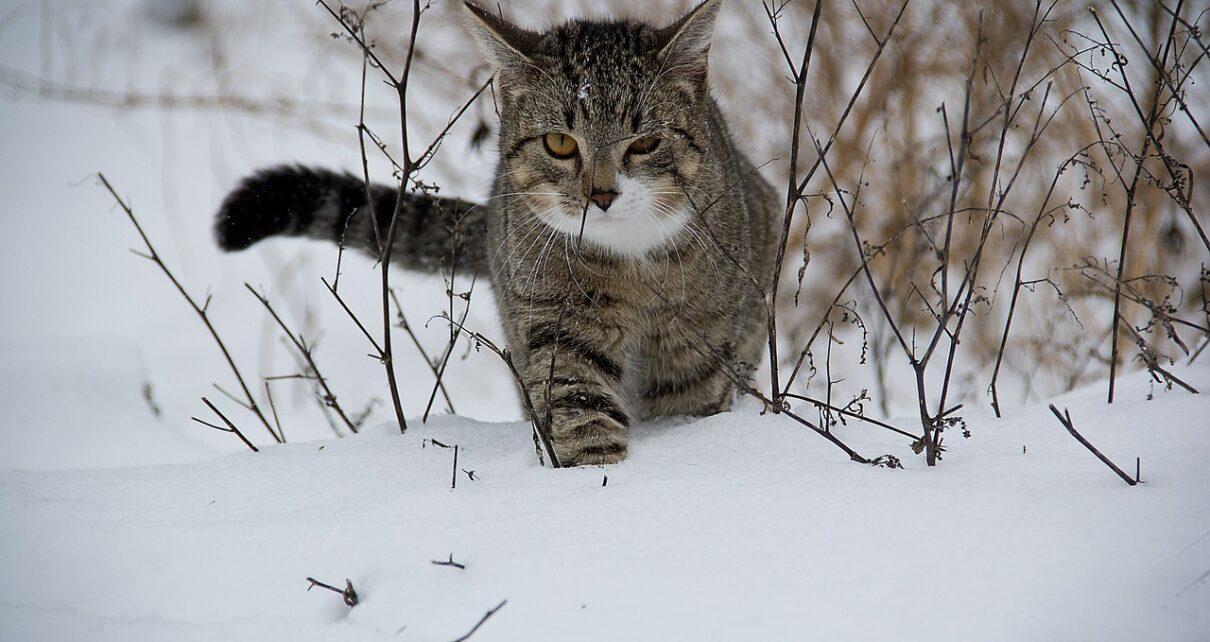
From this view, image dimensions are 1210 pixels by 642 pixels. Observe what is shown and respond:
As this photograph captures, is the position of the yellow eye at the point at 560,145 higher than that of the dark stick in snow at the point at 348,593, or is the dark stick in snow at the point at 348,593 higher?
the yellow eye at the point at 560,145

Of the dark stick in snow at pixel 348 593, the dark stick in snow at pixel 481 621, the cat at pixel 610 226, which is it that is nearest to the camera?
the dark stick in snow at pixel 481 621

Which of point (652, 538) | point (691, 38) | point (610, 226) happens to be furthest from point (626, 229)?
point (652, 538)

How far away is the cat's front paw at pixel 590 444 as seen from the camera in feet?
7.84

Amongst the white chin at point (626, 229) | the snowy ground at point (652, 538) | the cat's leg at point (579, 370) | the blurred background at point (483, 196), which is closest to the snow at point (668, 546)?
the snowy ground at point (652, 538)

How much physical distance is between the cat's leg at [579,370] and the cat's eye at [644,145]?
1.43 ft

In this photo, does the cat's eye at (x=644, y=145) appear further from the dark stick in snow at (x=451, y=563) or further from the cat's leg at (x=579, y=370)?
the dark stick in snow at (x=451, y=563)

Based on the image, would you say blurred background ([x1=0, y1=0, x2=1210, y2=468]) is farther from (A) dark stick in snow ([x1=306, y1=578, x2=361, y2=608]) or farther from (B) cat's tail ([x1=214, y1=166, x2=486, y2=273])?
(A) dark stick in snow ([x1=306, y1=578, x2=361, y2=608])

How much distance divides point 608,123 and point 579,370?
68 centimetres

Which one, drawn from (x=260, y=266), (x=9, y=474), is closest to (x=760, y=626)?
(x=9, y=474)

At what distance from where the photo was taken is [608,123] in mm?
2494

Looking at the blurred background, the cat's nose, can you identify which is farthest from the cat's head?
the blurred background

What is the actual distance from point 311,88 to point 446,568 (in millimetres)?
6121

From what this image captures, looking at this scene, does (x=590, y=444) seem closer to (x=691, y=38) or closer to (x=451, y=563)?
(x=451, y=563)

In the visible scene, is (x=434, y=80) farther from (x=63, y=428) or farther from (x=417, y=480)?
(x=417, y=480)
